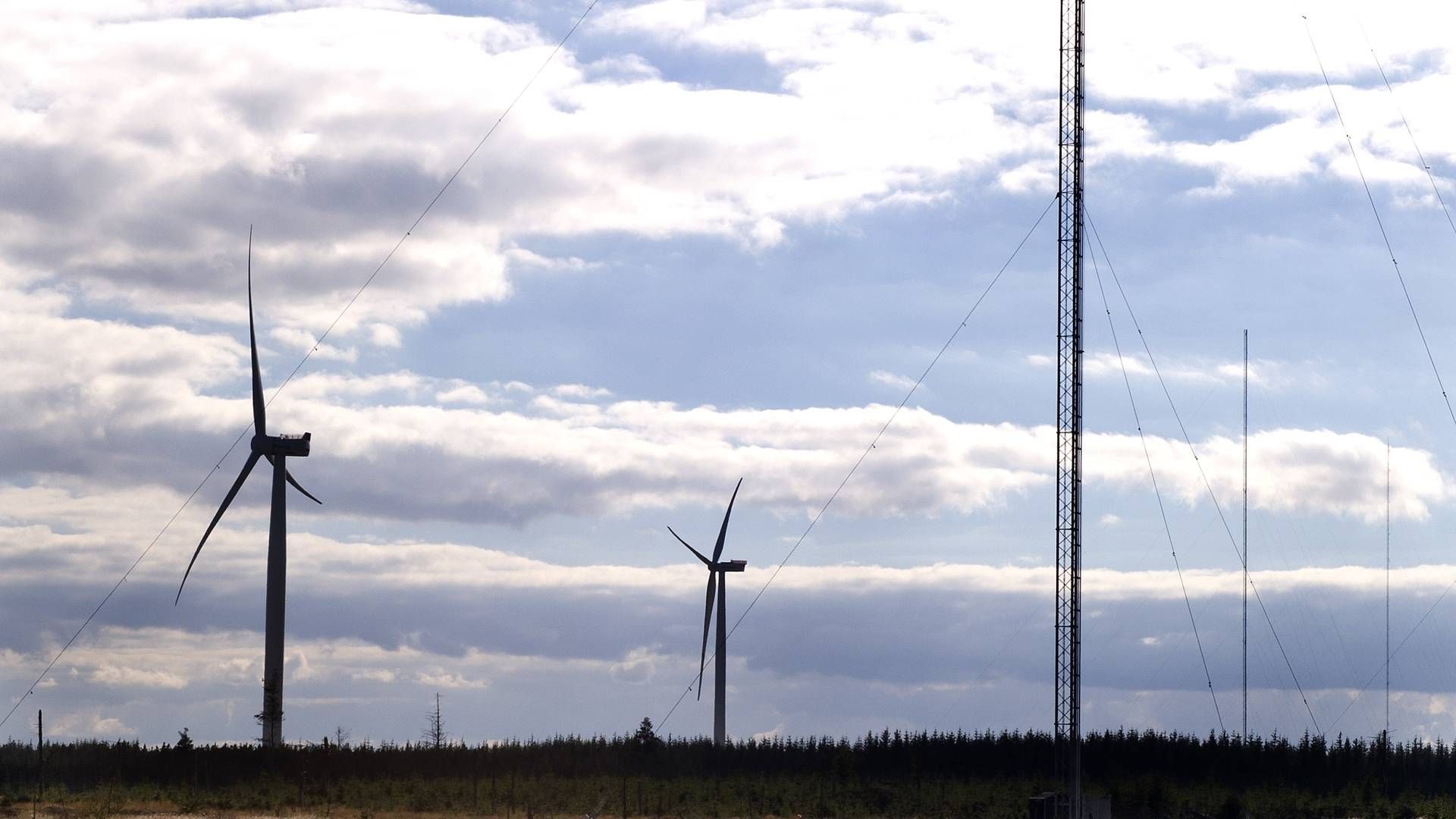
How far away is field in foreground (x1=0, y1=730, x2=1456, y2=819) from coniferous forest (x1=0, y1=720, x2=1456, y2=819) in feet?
0.69

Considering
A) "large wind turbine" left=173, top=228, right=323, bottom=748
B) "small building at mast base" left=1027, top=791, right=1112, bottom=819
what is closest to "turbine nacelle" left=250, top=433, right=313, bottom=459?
"large wind turbine" left=173, top=228, right=323, bottom=748

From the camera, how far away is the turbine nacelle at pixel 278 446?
10706cm

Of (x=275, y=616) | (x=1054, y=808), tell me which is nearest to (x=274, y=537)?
(x=275, y=616)

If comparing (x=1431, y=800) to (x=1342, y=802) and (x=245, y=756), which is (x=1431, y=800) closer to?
(x=1342, y=802)

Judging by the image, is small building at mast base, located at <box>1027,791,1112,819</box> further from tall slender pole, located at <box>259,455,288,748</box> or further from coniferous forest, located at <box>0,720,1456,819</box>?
tall slender pole, located at <box>259,455,288,748</box>

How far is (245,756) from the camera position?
112m

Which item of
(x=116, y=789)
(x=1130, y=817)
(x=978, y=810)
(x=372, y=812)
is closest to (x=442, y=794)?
(x=372, y=812)

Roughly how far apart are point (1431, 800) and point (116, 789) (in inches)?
3049

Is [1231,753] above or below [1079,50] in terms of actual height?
below

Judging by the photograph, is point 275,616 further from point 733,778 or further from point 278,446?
point 733,778

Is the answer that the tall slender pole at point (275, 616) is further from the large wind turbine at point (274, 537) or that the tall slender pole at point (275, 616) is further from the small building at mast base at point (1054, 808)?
the small building at mast base at point (1054, 808)

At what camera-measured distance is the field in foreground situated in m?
97.4

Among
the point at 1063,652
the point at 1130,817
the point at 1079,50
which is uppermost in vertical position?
the point at 1079,50

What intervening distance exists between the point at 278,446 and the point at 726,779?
37608mm
